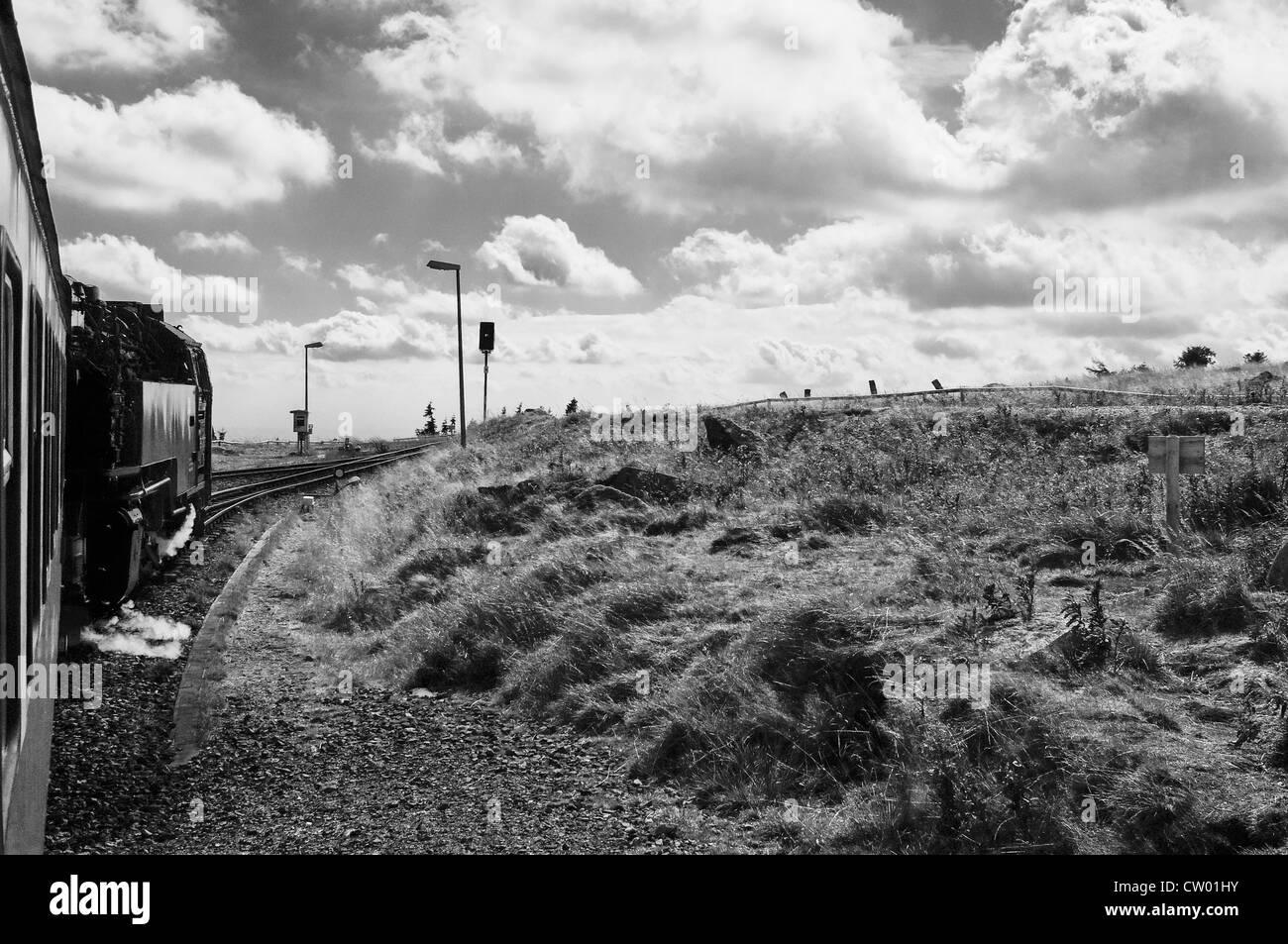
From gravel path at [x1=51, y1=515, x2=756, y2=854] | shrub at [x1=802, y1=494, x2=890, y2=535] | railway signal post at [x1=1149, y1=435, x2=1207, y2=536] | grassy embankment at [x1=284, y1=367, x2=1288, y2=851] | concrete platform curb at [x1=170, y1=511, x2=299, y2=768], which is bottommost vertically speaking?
gravel path at [x1=51, y1=515, x2=756, y2=854]

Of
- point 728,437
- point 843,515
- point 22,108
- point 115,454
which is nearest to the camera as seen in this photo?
point 22,108

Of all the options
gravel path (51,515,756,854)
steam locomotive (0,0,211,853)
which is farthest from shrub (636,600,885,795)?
steam locomotive (0,0,211,853)

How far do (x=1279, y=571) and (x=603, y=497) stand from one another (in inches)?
324

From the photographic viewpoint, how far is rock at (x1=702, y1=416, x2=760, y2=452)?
56.3 ft

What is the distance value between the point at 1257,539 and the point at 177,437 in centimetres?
1246

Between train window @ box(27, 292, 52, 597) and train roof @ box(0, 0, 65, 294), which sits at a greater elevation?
train roof @ box(0, 0, 65, 294)

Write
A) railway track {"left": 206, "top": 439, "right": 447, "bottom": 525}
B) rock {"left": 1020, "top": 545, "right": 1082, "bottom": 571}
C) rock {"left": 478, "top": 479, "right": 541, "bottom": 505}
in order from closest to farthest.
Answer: rock {"left": 1020, "top": 545, "right": 1082, "bottom": 571}
rock {"left": 478, "top": 479, "right": 541, "bottom": 505}
railway track {"left": 206, "top": 439, "right": 447, "bottom": 525}

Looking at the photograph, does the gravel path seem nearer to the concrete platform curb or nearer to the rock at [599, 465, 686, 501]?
the concrete platform curb

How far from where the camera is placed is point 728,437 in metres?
17.5

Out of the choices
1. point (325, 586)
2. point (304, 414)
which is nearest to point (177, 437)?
point (325, 586)

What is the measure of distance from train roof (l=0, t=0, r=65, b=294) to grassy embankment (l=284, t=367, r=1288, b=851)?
4.72 meters

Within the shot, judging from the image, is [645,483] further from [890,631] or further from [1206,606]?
[1206,606]

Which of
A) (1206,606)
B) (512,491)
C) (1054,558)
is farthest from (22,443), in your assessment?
(512,491)

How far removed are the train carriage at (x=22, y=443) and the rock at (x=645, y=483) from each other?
787 centimetres
